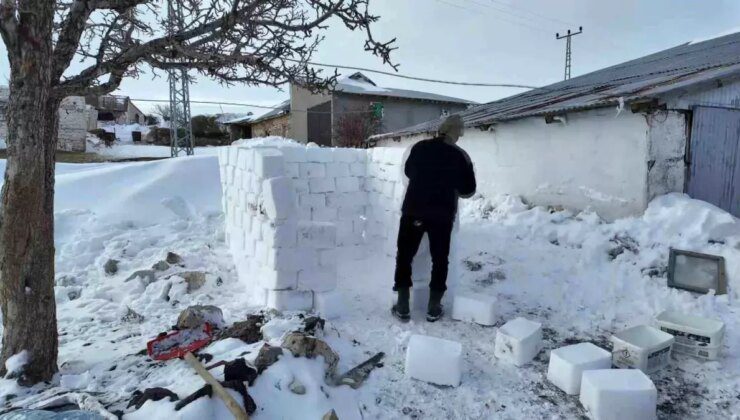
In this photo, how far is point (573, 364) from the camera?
8.52 feet

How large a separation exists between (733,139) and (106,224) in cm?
872

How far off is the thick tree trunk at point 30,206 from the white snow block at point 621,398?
3.14 m

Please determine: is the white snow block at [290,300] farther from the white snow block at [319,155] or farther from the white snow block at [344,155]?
the white snow block at [344,155]

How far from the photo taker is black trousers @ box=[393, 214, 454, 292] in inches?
141

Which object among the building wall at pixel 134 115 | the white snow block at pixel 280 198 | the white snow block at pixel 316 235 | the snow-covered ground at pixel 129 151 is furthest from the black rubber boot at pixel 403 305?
the building wall at pixel 134 115

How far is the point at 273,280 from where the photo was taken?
12.1 feet

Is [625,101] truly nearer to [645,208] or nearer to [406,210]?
[645,208]

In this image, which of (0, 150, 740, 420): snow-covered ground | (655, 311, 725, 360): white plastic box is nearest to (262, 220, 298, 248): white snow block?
(0, 150, 740, 420): snow-covered ground

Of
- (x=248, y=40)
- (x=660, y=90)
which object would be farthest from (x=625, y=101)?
(x=248, y=40)

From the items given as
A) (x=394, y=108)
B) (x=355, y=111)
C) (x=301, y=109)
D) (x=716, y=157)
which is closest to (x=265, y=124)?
(x=301, y=109)

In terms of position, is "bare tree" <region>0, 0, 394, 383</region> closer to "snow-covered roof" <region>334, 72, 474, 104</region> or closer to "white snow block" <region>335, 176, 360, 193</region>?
"white snow block" <region>335, 176, 360, 193</region>

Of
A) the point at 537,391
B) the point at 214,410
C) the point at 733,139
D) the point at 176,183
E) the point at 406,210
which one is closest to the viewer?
the point at 214,410

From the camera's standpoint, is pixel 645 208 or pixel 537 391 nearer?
pixel 537 391

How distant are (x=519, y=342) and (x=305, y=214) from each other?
9.65ft
